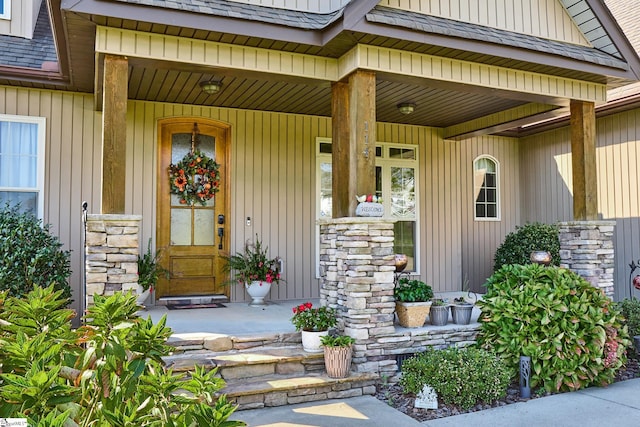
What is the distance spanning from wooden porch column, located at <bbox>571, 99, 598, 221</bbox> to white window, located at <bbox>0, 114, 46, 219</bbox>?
655 cm

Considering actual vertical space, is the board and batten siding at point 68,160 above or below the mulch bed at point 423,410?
above

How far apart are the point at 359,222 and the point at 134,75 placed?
3.05m

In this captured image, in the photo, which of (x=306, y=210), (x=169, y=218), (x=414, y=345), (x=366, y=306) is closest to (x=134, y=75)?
(x=169, y=218)

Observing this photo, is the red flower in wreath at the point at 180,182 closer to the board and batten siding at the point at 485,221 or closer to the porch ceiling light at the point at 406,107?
the porch ceiling light at the point at 406,107


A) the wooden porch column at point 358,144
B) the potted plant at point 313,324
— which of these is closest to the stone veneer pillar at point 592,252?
the wooden porch column at point 358,144

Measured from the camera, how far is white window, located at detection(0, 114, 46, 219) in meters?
6.12

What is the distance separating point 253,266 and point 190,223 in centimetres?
107

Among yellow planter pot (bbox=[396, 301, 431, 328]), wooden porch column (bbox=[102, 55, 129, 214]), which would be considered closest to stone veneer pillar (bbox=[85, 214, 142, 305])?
wooden porch column (bbox=[102, 55, 129, 214])

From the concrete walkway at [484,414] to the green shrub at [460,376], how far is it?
170 millimetres

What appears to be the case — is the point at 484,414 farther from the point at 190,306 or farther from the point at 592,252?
the point at 190,306

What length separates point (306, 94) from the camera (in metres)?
6.51

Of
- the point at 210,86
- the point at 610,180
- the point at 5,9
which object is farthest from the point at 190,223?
the point at 610,180

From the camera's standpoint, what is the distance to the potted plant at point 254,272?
6.70 meters

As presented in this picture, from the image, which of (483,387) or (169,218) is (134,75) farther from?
(483,387)
